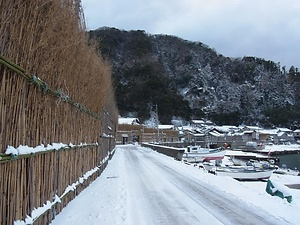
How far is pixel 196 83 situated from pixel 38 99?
413 ft

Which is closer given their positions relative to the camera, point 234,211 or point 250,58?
point 234,211

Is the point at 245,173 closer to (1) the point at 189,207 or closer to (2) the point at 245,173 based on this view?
(2) the point at 245,173

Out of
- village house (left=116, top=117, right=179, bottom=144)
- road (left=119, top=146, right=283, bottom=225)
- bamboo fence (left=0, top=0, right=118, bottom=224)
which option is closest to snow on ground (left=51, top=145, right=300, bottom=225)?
road (left=119, top=146, right=283, bottom=225)

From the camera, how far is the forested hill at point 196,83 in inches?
4392

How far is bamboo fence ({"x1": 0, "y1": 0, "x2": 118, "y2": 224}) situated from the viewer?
12.1 feet

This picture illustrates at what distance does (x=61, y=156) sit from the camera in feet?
21.1

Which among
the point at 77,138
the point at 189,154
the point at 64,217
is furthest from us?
the point at 189,154

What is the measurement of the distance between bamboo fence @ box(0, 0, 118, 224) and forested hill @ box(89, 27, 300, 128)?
93.4 m

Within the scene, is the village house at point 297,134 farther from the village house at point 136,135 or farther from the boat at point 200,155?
the boat at point 200,155

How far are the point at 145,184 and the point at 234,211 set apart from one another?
15.4ft

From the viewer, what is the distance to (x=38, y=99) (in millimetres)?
4879

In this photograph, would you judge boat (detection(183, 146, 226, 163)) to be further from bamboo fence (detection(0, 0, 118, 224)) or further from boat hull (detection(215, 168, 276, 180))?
bamboo fence (detection(0, 0, 118, 224))

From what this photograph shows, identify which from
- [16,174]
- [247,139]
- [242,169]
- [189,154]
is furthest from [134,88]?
[16,174]

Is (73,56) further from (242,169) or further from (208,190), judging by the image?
(242,169)
